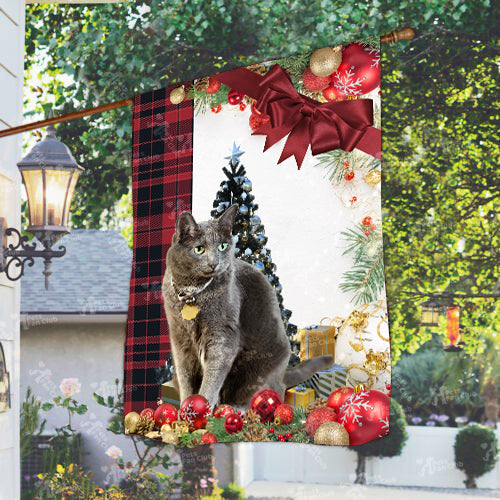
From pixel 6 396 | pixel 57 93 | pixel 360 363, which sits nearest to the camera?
pixel 360 363

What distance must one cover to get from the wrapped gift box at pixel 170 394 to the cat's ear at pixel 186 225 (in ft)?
1.33

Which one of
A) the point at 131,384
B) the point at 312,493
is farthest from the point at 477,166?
the point at 131,384

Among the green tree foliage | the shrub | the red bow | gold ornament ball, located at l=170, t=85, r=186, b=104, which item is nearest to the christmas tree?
the red bow

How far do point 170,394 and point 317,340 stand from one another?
1.48 feet

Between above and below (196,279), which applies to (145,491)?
below

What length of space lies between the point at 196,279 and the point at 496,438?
2.42 m

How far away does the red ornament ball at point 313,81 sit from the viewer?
157 centimetres

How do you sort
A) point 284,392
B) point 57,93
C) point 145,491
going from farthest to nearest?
1. point 57,93
2. point 145,491
3. point 284,392

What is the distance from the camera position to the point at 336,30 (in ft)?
11.3

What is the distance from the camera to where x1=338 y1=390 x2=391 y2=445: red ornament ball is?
1.43 meters

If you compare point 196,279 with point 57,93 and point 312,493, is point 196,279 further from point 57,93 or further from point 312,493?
point 57,93

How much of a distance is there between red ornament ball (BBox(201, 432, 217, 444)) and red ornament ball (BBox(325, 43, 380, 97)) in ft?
2.82

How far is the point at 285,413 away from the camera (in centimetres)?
157

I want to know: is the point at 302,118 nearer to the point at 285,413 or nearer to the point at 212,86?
the point at 212,86
